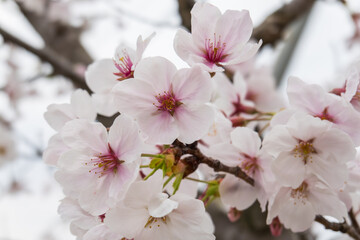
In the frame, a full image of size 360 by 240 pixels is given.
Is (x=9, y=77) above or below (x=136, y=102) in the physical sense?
below

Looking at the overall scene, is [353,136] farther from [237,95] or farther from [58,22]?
[58,22]

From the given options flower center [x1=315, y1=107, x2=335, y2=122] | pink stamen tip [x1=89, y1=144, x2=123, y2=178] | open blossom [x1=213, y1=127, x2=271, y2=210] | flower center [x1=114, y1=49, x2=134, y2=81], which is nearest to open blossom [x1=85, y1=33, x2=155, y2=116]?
flower center [x1=114, y1=49, x2=134, y2=81]

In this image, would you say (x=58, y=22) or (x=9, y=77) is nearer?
(x=58, y=22)

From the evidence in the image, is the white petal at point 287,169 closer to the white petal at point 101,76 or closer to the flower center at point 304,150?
the flower center at point 304,150

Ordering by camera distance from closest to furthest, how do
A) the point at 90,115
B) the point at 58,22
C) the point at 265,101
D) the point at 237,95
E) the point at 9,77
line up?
the point at 90,115
the point at 237,95
the point at 265,101
the point at 58,22
the point at 9,77

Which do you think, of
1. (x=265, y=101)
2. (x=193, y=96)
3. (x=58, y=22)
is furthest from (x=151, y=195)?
(x=58, y=22)

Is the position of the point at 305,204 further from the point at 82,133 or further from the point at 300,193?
the point at 82,133

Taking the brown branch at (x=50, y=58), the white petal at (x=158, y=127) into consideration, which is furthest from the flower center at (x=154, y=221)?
the brown branch at (x=50, y=58)
